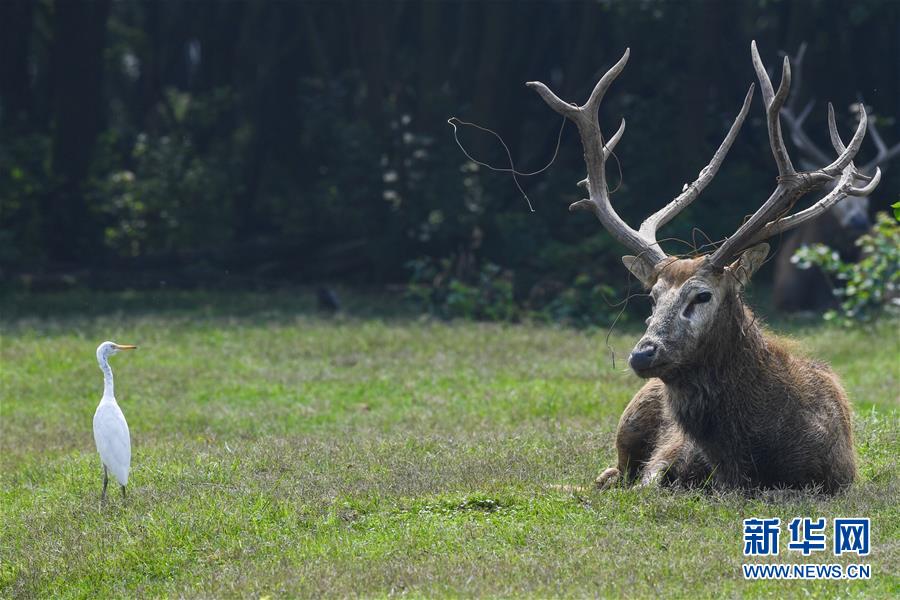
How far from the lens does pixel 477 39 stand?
21.8 meters

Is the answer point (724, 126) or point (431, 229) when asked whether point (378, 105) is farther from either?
point (724, 126)

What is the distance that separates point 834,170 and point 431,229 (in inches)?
471

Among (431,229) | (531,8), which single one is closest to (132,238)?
(431,229)

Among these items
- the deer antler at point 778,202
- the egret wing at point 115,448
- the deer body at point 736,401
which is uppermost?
the deer antler at point 778,202

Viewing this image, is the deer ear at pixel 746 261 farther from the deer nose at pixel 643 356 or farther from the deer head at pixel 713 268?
the deer nose at pixel 643 356

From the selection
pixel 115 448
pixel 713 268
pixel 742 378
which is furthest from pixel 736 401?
pixel 115 448

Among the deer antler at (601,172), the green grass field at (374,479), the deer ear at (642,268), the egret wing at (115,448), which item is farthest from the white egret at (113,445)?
the deer ear at (642,268)

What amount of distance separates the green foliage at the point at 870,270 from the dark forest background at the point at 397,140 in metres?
3.08

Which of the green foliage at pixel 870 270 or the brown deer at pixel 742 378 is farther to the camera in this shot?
the green foliage at pixel 870 270

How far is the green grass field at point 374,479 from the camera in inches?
240

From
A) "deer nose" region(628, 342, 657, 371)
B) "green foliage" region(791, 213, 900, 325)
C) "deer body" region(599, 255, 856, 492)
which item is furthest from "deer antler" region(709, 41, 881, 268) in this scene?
"green foliage" region(791, 213, 900, 325)

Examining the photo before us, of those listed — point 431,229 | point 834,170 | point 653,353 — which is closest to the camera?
point 653,353

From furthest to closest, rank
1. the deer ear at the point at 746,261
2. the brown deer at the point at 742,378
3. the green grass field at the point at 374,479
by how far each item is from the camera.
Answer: the deer ear at the point at 746,261 → the brown deer at the point at 742,378 → the green grass field at the point at 374,479

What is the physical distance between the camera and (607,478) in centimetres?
782
